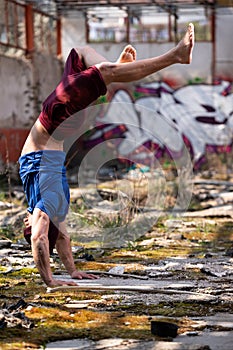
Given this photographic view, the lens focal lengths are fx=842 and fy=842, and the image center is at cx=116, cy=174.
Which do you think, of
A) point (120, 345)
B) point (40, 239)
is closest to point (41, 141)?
point (40, 239)

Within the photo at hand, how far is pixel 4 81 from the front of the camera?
60.3ft

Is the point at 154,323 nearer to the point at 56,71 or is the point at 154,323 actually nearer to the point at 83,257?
the point at 83,257

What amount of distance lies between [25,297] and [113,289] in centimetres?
65

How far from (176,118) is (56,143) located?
56.4 ft

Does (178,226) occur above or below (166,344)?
below

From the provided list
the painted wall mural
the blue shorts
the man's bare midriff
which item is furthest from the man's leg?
Answer: the painted wall mural

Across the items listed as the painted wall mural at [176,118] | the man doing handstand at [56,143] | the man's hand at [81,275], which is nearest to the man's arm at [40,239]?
the man doing handstand at [56,143]

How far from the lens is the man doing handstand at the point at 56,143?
18.4 ft

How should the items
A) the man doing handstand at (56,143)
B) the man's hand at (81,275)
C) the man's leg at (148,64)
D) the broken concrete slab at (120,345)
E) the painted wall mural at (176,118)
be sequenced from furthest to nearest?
1. the painted wall mural at (176,118)
2. the man's hand at (81,275)
3. the man doing handstand at (56,143)
4. the man's leg at (148,64)
5. the broken concrete slab at (120,345)

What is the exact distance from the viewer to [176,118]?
23047mm

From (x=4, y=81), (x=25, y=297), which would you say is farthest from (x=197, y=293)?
(x=4, y=81)

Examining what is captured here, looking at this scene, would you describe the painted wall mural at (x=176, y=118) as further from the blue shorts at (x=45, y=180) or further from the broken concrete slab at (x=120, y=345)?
the broken concrete slab at (x=120, y=345)

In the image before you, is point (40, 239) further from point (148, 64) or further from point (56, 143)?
point (148, 64)

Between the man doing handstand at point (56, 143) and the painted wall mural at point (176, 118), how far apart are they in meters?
16.4
